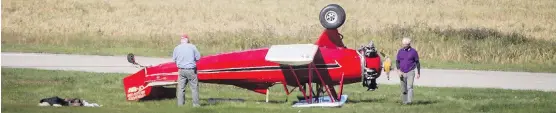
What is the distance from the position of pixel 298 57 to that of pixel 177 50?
1.91 m

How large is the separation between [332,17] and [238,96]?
2.93m

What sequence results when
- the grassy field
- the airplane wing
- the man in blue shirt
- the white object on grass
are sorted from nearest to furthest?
the airplane wing, the man in blue shirt, the white object on grass, the grassy field

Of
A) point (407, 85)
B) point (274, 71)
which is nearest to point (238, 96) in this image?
point (274, 71)

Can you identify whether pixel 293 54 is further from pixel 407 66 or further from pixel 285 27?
pixel 285 27

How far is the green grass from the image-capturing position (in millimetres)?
18016

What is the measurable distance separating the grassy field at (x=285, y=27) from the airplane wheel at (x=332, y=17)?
554 inches

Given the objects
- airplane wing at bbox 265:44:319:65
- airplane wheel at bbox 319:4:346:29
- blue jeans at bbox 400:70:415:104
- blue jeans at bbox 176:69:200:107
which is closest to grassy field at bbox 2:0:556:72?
blue jeans at bbox 400:70:415:104

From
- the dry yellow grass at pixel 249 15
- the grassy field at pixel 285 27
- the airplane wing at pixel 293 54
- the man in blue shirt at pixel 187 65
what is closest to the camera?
the airplane wing at pixel 293 54

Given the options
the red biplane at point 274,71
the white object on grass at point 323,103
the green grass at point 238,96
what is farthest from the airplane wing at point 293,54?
the white object on grass at point 323,103

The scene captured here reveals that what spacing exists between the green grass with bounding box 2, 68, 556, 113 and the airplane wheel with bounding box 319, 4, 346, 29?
1363 mm

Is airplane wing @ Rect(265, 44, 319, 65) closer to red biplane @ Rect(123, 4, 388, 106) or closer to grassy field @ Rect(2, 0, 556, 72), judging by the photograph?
red biplane @ Rect(123, 4, 388, 106)

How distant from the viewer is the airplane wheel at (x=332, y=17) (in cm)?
1902

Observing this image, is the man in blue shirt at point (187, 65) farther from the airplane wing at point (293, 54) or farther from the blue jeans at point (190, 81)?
the airplane wing at point (293, 54)

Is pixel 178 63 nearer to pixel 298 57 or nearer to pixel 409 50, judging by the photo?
pixel 298 57
